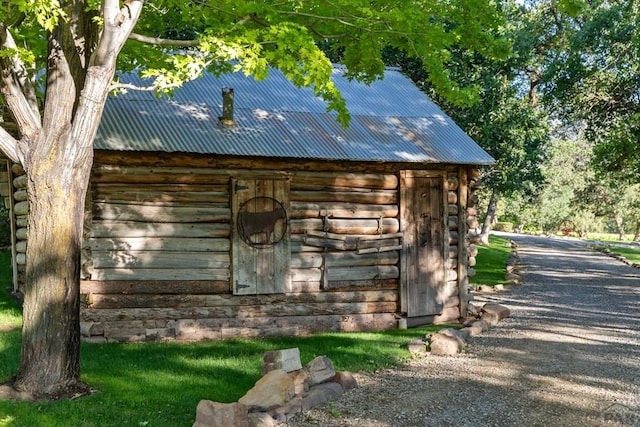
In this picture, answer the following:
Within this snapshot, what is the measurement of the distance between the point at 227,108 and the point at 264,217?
208 centimetres

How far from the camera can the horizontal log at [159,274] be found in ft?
35.8

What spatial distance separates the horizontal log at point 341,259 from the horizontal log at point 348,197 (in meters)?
0.96

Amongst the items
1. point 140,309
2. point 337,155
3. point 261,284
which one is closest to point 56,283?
point 140,309

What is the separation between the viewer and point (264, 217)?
11.7 meters

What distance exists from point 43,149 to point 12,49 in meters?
1.03

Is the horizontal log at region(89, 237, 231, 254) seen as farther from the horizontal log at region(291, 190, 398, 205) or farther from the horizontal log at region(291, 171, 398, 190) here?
the horizontal log at region(291, 171, 398, 190)

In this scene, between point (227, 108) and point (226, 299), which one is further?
point (227, 108)

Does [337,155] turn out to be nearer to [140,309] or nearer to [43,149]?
[140,309]

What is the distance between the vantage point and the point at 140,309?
36.5 feet

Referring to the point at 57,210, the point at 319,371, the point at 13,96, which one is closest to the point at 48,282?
the point at 57,210

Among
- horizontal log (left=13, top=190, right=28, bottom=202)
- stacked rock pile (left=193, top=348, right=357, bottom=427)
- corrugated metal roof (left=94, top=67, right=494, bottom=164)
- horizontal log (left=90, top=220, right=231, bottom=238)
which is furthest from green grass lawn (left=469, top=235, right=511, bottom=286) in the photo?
stacked rock pile (left=193, top=348, right=357, bottom=427)

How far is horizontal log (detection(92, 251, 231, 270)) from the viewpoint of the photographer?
1092cm

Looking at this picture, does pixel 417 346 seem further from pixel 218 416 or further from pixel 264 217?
pixel 218 416

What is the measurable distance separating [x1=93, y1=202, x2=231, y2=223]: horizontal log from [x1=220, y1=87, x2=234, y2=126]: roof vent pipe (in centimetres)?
164
